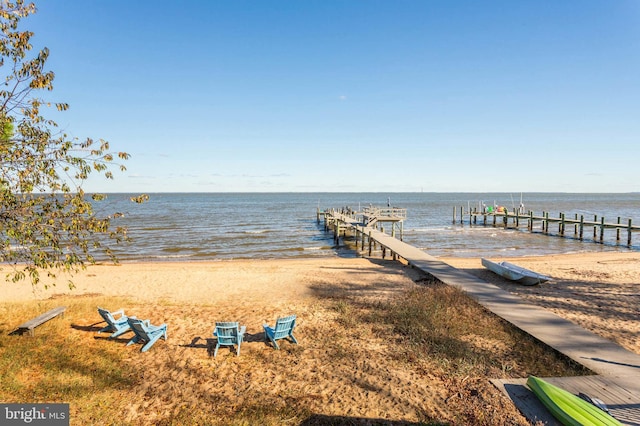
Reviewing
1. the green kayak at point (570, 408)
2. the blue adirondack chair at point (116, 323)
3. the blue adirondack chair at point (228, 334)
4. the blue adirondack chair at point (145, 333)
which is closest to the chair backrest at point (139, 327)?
the blue adirondack chair at point (145, 333)

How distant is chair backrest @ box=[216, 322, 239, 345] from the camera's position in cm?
821

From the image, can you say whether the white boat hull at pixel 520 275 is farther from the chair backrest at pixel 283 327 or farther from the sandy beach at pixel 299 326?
the chair backrest at pixel 283 327

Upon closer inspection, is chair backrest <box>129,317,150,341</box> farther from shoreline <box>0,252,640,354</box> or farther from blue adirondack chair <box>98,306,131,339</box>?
shoreline <box>0,252,640,354</box>

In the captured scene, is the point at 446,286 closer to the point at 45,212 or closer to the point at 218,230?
the point at 45,212

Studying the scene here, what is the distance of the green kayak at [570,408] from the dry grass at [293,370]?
1.63ft

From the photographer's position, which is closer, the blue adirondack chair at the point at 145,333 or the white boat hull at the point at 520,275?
the blue adirondack chair at the point at 145,333

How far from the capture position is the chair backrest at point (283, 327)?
8.46m

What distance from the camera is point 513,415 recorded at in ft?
18.0

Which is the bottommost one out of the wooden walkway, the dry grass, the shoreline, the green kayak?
the shoreline

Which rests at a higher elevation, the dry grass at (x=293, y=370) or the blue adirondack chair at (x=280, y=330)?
the blue adirondack chair at (x=280, y=330)

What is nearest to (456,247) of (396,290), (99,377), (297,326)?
(396,290)

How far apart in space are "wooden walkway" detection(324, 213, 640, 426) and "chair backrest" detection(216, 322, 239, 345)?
661 centimetres

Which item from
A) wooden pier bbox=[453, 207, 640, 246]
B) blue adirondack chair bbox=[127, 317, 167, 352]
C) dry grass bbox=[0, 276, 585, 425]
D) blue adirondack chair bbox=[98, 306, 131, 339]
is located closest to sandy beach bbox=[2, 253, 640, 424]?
dry grass bbox=[0, 276, 585, 425]

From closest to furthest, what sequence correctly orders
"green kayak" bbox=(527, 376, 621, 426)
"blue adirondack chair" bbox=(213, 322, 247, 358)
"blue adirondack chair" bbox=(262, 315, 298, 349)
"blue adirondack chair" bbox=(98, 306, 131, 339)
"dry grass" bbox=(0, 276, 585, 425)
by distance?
1. "green kayak" bbox=(527, 376, 621, 426)
2. "dry grass" bbox=(0, 276, 585, 425)
3. "blue adirondack chair" bbox=(213, 322, 247, 358)
4. "blue adirondack chair" bbox=(262, 315, 298, 349)
5. "blue adirondack chair" bbox=(98, 306, 131, 339)
